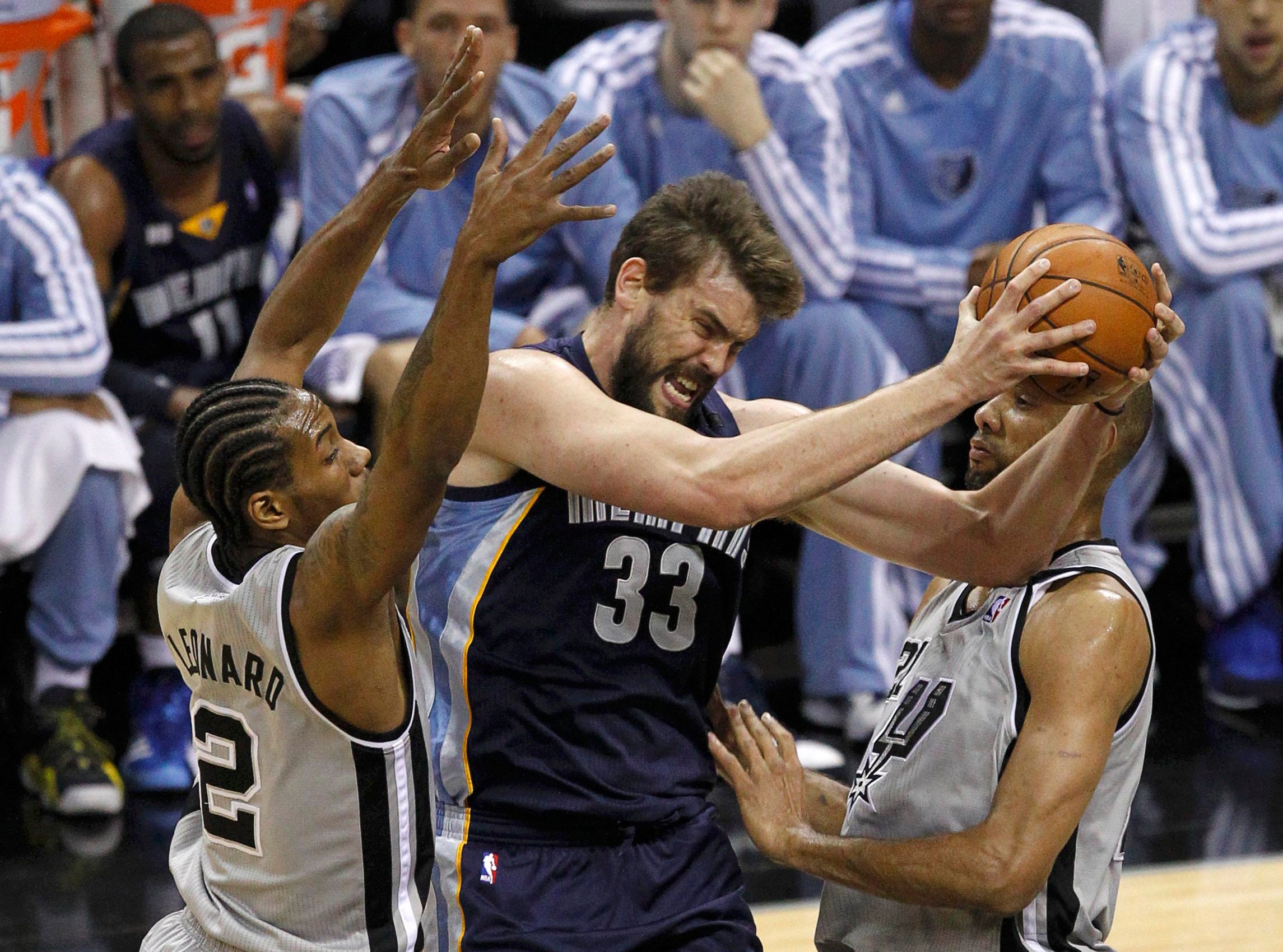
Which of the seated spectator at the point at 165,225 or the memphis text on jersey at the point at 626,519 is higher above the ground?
the memphis text on jersey at the point at 626,519

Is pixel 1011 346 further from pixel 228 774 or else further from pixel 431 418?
pixel 228 774

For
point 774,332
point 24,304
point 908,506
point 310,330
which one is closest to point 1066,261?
point 908,506

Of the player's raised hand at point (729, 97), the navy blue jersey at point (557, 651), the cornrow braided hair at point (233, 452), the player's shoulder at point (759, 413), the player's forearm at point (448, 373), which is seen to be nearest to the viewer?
the player's forearm at point (448, 373)

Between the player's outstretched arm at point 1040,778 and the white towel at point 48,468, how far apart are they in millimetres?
2875

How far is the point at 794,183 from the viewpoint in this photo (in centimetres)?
547

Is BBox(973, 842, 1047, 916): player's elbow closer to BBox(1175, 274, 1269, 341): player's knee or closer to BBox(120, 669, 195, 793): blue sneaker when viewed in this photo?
BBox(120, 669, 195, 793): blue sneaker

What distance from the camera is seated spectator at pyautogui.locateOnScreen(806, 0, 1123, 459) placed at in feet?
19.4

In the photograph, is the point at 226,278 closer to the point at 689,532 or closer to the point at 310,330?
the point at 310,330

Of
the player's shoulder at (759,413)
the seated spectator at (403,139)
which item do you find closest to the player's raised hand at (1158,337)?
the player's shoulder at (759,413)

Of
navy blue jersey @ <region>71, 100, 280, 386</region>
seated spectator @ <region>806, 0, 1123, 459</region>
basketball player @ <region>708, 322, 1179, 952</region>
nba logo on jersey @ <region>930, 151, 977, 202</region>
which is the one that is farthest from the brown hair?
nba logo on jersey @ <region>930, 151, 977, 202</region>

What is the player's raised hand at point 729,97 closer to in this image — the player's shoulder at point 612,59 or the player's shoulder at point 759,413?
the player's shoulder at point 612,59

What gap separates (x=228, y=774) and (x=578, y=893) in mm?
655

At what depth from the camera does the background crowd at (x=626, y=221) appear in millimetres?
5012

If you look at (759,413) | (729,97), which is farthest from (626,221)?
(759,413)
